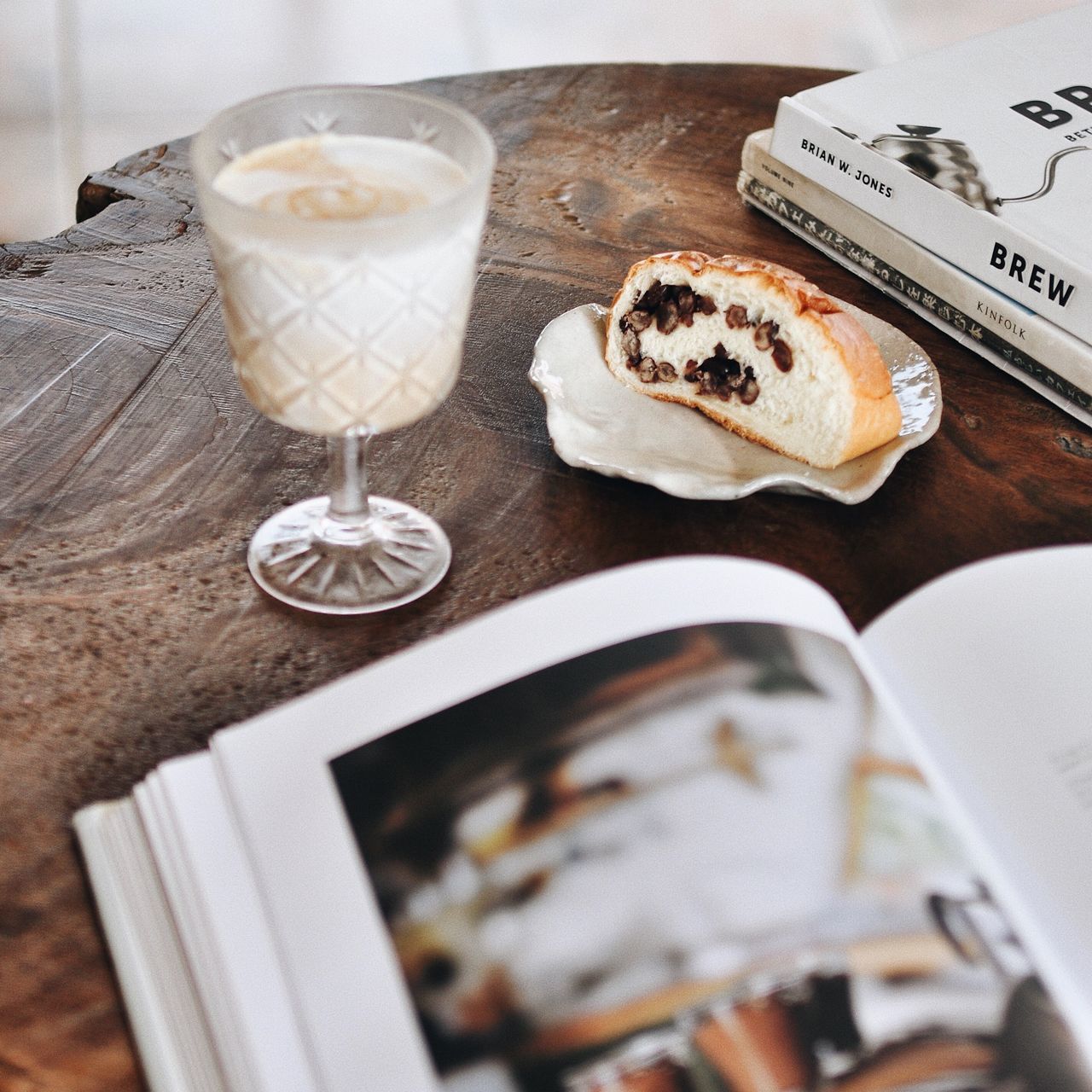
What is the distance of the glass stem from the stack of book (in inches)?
16.3

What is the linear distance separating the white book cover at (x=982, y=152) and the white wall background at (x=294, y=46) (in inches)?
47.3

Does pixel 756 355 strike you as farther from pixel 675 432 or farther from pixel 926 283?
pixel 926 283

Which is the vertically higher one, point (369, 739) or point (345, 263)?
point (345, 263)

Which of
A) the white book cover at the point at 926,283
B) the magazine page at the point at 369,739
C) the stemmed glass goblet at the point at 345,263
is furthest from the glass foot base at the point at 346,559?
the white book cover at the point at 926,283

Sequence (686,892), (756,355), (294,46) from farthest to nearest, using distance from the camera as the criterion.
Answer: (294,46) < (756,355) < (686,892)

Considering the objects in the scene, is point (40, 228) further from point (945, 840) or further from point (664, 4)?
point (945, 840)

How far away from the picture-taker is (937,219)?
79 centimetres

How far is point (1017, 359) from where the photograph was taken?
0.77m

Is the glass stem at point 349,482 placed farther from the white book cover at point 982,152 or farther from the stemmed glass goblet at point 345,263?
the white book cover at point 982,152

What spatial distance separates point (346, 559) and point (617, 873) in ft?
0.74

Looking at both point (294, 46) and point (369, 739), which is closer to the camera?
point (369, 739)

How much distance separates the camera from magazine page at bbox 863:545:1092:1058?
1.49 ft

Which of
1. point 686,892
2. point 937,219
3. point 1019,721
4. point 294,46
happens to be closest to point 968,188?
point 937,219

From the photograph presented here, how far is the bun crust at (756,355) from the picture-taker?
656 millimetres
